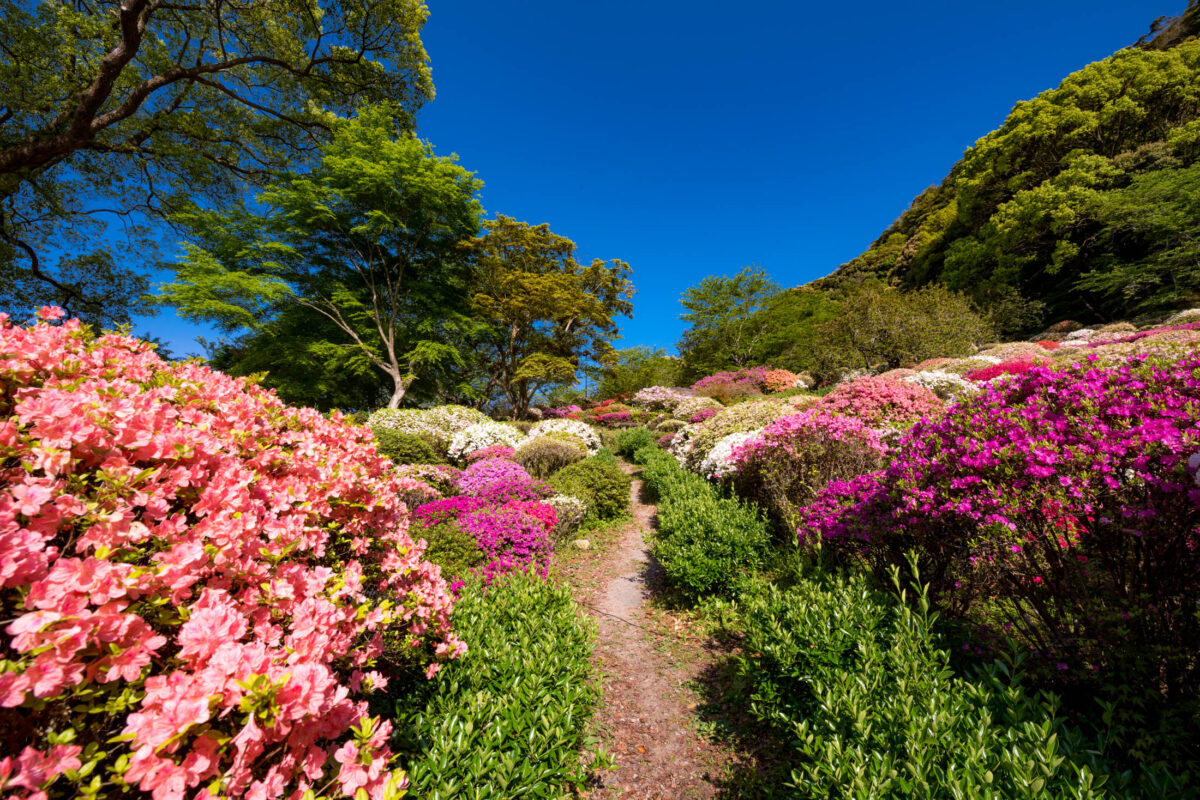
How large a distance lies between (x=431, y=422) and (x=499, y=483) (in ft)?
20.1

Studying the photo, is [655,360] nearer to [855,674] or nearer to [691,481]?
[691,481]

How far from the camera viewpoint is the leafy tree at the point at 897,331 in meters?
14.8

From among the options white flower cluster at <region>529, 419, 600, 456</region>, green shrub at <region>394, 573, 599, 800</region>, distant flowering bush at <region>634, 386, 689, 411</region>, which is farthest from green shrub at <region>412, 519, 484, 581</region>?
distant flowering bush at <region>634, 386, 689, 411</region>

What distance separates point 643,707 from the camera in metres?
3.23

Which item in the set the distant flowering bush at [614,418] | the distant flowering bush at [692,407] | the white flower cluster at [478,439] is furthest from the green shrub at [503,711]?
the distant flowering bush at [614,418]

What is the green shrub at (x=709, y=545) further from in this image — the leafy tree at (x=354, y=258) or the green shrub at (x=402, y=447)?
the leafy tree at (x=354, y=258)

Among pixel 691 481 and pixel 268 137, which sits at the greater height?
pixel 268 137

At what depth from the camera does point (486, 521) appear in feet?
17.2

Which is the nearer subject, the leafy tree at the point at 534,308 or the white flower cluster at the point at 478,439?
the white flower cluster at the point at 478,439

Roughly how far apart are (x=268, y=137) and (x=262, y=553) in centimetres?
1609

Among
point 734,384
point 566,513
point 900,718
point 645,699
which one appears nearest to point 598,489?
point 566,513

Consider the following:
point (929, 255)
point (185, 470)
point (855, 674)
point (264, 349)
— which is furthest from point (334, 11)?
point (929, 255)

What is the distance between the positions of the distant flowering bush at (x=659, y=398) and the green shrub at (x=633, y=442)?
595 cm

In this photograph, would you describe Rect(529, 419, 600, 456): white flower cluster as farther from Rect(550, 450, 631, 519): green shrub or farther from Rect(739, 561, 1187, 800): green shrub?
Rect(739, 561, 1187, 800): green shrub
